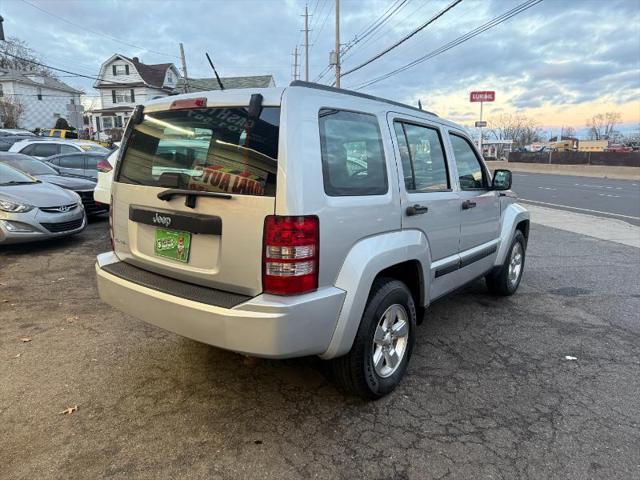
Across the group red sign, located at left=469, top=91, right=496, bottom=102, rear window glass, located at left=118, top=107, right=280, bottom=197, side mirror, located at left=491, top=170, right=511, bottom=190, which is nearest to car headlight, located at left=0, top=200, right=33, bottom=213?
rear window glass, located at left=118, top=107, right=280, bottom=197

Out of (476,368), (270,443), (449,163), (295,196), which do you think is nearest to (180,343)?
(270,443)

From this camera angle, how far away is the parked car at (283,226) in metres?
2.44

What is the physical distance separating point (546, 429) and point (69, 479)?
8.73 ft

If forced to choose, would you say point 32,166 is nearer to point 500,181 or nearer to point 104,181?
point 104,181

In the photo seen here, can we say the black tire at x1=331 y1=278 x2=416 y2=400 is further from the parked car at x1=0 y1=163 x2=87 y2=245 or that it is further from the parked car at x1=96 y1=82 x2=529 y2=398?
the parked car at x1=0 y1=163 x2=87 y2=245

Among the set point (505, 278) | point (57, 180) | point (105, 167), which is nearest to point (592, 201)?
point (505, 278)

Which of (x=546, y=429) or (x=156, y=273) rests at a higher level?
(x=156, y=273)

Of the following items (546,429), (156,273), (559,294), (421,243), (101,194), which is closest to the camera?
(546,429)

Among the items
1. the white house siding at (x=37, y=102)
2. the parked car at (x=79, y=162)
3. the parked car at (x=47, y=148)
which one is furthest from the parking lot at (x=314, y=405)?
the white house siding at (x=37, y=102)

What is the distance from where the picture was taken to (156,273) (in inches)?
119

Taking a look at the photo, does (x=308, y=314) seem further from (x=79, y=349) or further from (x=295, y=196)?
(x=79, y=349)

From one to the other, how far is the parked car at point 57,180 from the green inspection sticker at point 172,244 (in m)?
7.17

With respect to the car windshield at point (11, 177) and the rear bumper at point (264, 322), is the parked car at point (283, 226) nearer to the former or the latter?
the rear bumper at point (264, 322)

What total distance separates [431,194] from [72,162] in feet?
34.8
